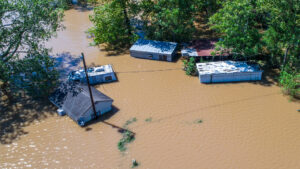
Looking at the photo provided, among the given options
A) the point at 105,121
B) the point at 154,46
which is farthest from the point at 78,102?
the point at 154,46

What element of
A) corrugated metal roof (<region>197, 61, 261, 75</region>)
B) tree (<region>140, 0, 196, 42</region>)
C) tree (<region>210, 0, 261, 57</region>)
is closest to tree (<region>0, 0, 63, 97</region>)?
tree (<region>140, 0, 196, 42</region>)

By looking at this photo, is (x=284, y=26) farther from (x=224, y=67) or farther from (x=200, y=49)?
(x=200, y=49)

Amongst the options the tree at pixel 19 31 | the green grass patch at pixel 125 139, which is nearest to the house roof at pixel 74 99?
the tree at pixel 19 31

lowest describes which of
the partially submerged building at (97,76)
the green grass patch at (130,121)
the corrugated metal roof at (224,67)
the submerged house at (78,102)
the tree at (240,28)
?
the green grass patch at (130,121)

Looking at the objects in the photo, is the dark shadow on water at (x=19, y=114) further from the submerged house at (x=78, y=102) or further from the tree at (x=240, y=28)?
the tree at (x=240, y=28)

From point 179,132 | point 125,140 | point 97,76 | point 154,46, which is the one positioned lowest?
point 125,140
